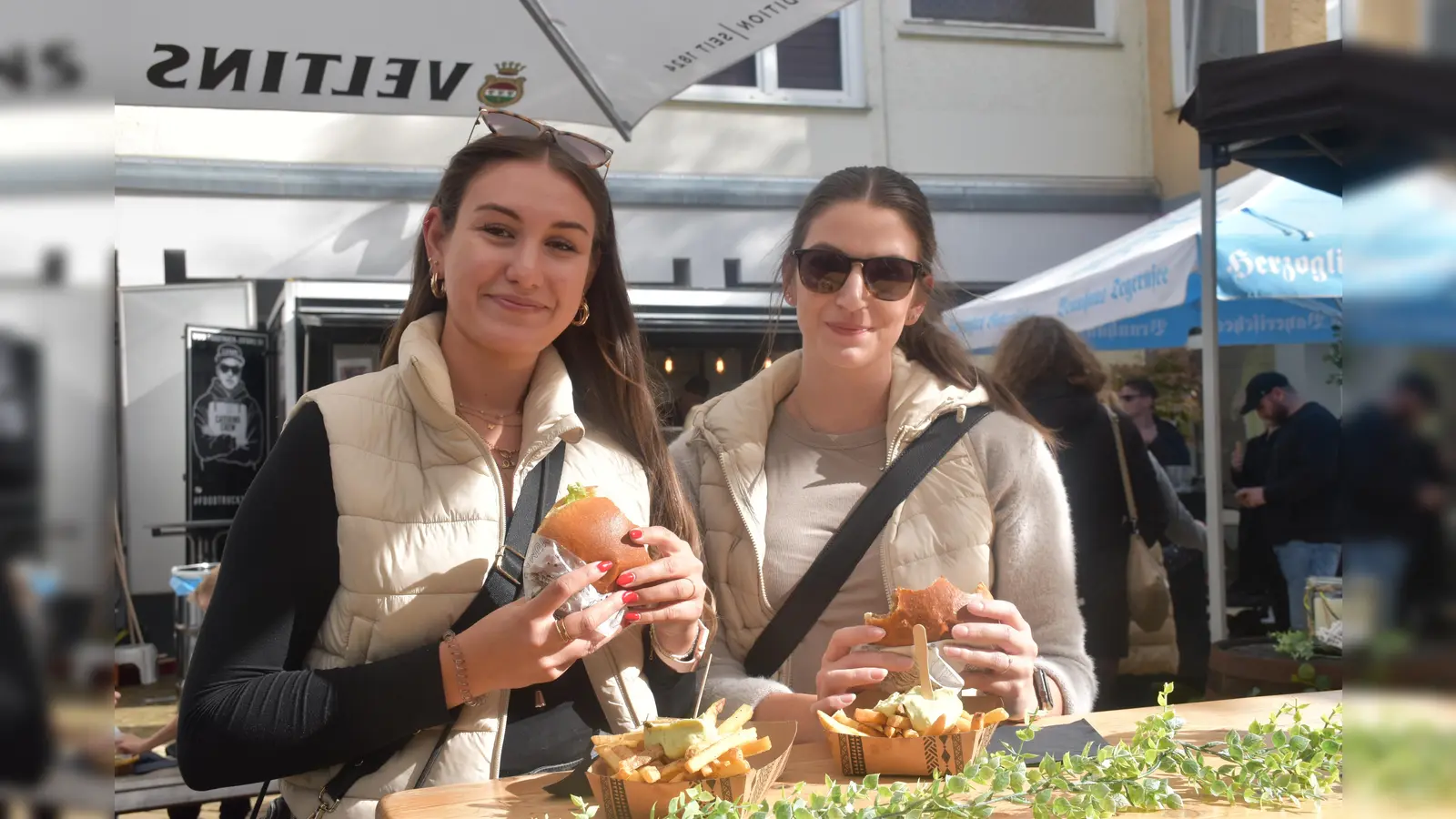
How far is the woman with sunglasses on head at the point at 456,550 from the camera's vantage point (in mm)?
1671

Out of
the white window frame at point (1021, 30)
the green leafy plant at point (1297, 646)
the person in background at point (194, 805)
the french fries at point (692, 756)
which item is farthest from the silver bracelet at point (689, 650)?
the white window frame at point (1021, 30)

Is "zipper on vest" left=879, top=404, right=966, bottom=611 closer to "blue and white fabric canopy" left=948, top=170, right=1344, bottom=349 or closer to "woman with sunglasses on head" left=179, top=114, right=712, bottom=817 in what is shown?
"woman with sunglasses on head" left=179, top=114, right=712, bottom=817

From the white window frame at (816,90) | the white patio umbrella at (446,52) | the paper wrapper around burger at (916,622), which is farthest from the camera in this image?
the white window frame at (816,90)

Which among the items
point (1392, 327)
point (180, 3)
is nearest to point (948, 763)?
point (1392, 327)

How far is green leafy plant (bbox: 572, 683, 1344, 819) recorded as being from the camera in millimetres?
1358

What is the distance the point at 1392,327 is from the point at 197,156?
11.4 metres

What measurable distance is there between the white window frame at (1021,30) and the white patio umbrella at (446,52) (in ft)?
30.5

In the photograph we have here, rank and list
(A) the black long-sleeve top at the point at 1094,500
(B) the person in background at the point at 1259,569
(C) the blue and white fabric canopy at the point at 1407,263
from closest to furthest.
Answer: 1. (C) the blue and white fabric canopy at the point at 1407,263
2. (A) the black long-sleeve top at the point at 1094,500
3. (B) the person in background at the point at 1259,569

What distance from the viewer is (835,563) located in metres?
2.24

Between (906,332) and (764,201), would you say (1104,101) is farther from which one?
(906,332)

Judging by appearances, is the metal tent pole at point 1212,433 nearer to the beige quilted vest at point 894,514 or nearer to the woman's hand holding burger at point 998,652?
the beige quilted vest at point 894,514

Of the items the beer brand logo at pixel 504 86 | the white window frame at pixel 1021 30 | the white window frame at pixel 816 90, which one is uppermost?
the white window frame at pixel 1021 30

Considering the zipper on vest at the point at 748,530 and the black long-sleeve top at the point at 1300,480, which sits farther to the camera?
the black long-sleeve top at the point at 1300,480

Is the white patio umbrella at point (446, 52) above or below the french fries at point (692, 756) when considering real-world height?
above
